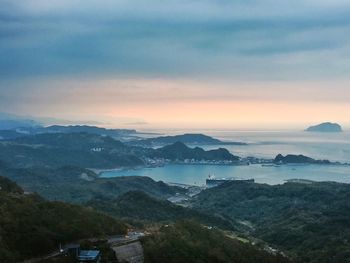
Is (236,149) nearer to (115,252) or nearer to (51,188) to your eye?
(51,188)

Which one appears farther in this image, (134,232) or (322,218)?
(322,218)

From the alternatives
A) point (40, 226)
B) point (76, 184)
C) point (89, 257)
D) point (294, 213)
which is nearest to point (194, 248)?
point (89, 257)

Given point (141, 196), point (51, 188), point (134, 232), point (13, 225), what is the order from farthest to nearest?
1. point (51, 188)
2. point (141, 196)
3. point (134, 232)
4. point (13, 225)

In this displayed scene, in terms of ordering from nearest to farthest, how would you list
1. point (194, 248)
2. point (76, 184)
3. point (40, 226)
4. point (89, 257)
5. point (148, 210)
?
1. point (89, 257)
2. point (40, 226)
3. point (194, 248)
4. point (148, 210)
5. point (76, 184)

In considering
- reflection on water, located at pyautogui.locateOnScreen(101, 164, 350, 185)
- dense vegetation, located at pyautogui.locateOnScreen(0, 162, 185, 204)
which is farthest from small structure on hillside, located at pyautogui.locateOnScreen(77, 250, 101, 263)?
reflection on water, located at pyautogui.locateOnScreen(101, 164, 350, 185)

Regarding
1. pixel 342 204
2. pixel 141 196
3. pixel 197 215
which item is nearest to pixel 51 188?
pixel 141 196

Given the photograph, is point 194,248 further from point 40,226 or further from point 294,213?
point 294,213
